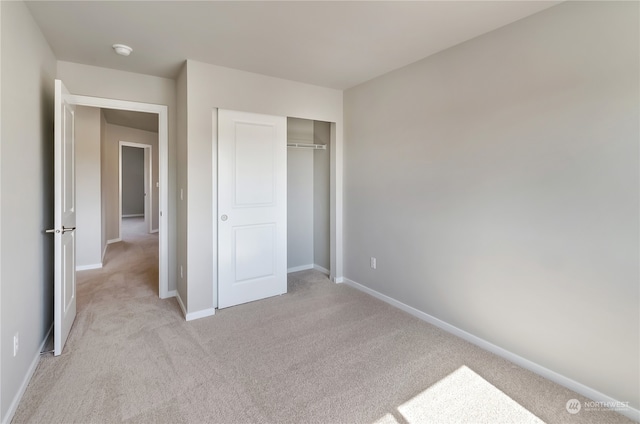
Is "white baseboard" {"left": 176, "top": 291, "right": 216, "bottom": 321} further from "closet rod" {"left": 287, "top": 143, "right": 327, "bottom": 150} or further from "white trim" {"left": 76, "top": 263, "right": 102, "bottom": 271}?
"white trim" {"left": 76, "top": 263, "right": 102, "bottom": 271}

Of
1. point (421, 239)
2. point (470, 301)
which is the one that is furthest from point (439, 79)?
point (470, 301)

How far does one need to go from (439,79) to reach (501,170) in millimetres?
994

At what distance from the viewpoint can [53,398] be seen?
6.10ft

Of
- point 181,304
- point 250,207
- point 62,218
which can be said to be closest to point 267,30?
point 250,207

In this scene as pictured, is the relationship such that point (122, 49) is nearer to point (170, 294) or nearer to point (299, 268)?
point (170, 294)

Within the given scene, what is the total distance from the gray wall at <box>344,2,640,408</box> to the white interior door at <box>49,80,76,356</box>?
281 centimetres

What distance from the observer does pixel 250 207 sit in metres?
3.38

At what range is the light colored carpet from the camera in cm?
176

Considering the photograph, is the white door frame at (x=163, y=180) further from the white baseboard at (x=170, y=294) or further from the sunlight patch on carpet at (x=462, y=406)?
the sunlight patch on carpet at (x=462, y=406)

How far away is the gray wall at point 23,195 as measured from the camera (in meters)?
1.67

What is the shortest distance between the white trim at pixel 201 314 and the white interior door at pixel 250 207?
15 cm

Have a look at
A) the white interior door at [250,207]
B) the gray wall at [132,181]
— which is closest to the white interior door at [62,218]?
the white interior door at [250,207]

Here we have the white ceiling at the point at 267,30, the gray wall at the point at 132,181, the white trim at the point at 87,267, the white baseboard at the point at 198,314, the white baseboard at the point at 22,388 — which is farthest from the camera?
the gray wall at the point at 132,181

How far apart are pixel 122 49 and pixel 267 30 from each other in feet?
4.18
